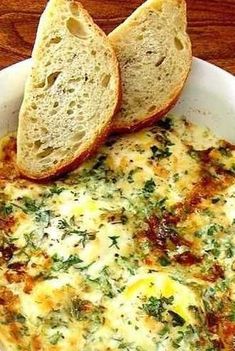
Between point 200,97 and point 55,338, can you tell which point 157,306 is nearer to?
point 55,338

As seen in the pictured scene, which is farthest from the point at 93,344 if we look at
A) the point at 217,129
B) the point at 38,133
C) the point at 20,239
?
the point at 217,129

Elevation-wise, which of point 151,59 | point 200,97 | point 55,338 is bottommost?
point 55,338

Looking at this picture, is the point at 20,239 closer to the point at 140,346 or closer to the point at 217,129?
the point at 140,346

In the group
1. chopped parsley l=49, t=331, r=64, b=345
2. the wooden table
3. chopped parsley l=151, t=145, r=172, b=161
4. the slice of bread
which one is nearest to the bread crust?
the slice of bread

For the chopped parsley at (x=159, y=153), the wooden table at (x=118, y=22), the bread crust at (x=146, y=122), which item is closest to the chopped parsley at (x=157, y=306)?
the chopped parsley at (x=159, y=153)

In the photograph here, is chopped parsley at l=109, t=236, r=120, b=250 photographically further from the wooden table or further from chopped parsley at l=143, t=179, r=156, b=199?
the wooden table

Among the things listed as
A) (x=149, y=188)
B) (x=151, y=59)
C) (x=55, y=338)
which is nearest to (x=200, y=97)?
(x=151, y=59)

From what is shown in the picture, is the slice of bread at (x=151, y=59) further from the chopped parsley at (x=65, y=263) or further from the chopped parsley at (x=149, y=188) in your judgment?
the chopped parsley at (x=65, y=263)
